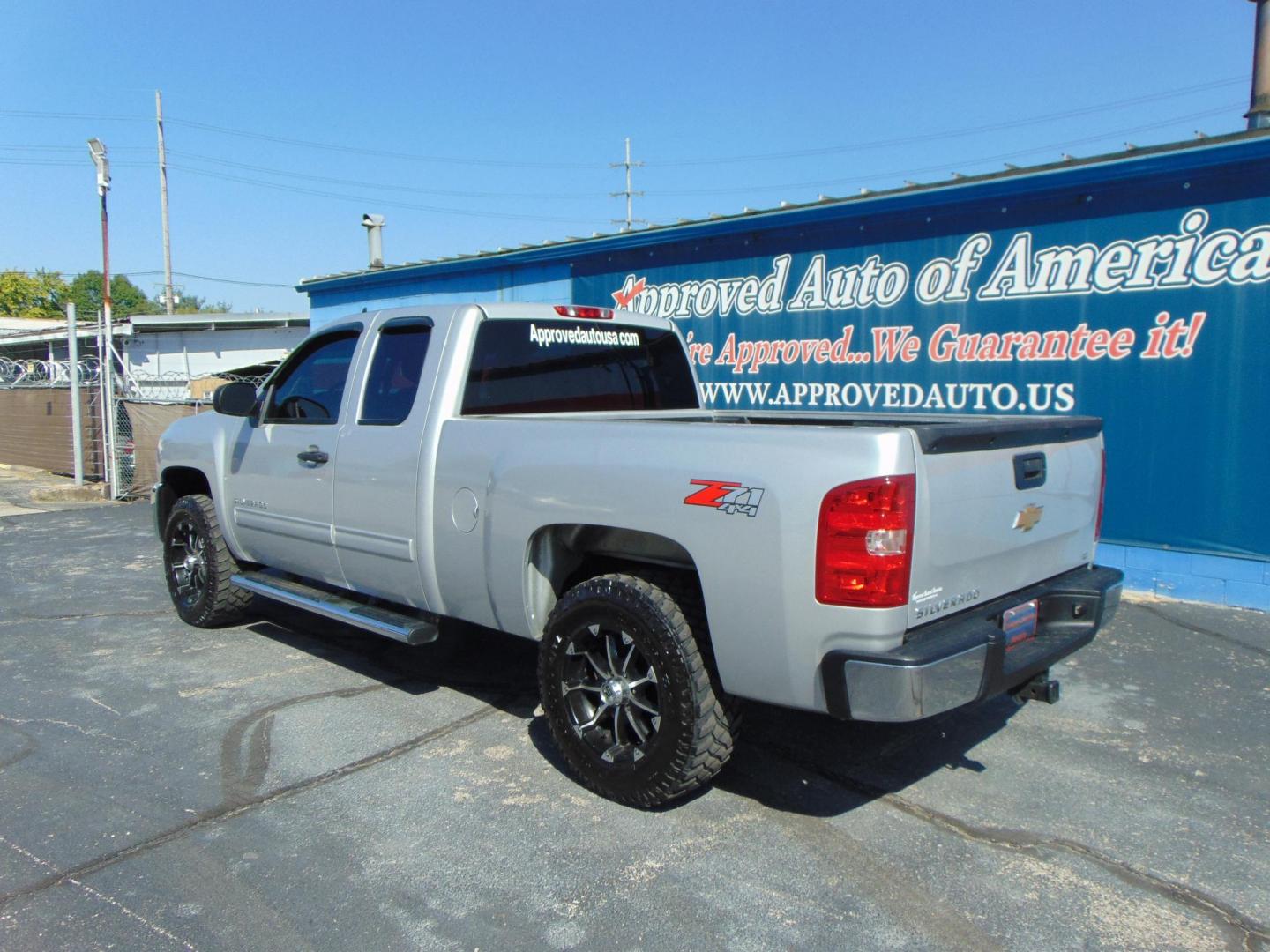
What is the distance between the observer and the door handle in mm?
4969

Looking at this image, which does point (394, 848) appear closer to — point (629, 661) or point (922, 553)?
point (629, 661)

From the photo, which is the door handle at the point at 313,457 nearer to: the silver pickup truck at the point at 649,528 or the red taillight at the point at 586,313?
the silver pickup truck at the point at 649,528

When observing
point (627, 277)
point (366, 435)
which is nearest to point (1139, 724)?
point (366, 435)

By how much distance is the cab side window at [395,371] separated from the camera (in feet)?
15.3

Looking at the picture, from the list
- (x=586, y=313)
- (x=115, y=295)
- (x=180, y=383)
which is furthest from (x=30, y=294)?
(x=586, y=313)

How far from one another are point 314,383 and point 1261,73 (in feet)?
25.8

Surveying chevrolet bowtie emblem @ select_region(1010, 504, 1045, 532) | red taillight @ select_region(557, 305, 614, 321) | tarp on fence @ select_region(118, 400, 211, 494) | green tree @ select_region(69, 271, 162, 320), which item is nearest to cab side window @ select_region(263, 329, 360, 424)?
red taillight @ select_region(557, 305, 614, 321)

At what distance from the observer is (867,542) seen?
9.71 feet

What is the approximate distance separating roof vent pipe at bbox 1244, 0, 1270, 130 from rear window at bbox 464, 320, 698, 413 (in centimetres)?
537

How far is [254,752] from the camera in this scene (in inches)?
166

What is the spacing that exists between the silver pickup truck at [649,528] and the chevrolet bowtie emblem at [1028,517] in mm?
11

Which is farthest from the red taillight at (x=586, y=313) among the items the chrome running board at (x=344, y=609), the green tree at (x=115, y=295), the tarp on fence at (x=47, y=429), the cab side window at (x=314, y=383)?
the green tree at (x=115, y=295)

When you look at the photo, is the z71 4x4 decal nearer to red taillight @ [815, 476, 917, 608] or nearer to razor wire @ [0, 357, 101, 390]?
red taillight @ [815, 476, 917, 608]

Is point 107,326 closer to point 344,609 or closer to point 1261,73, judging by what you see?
point 344,609
